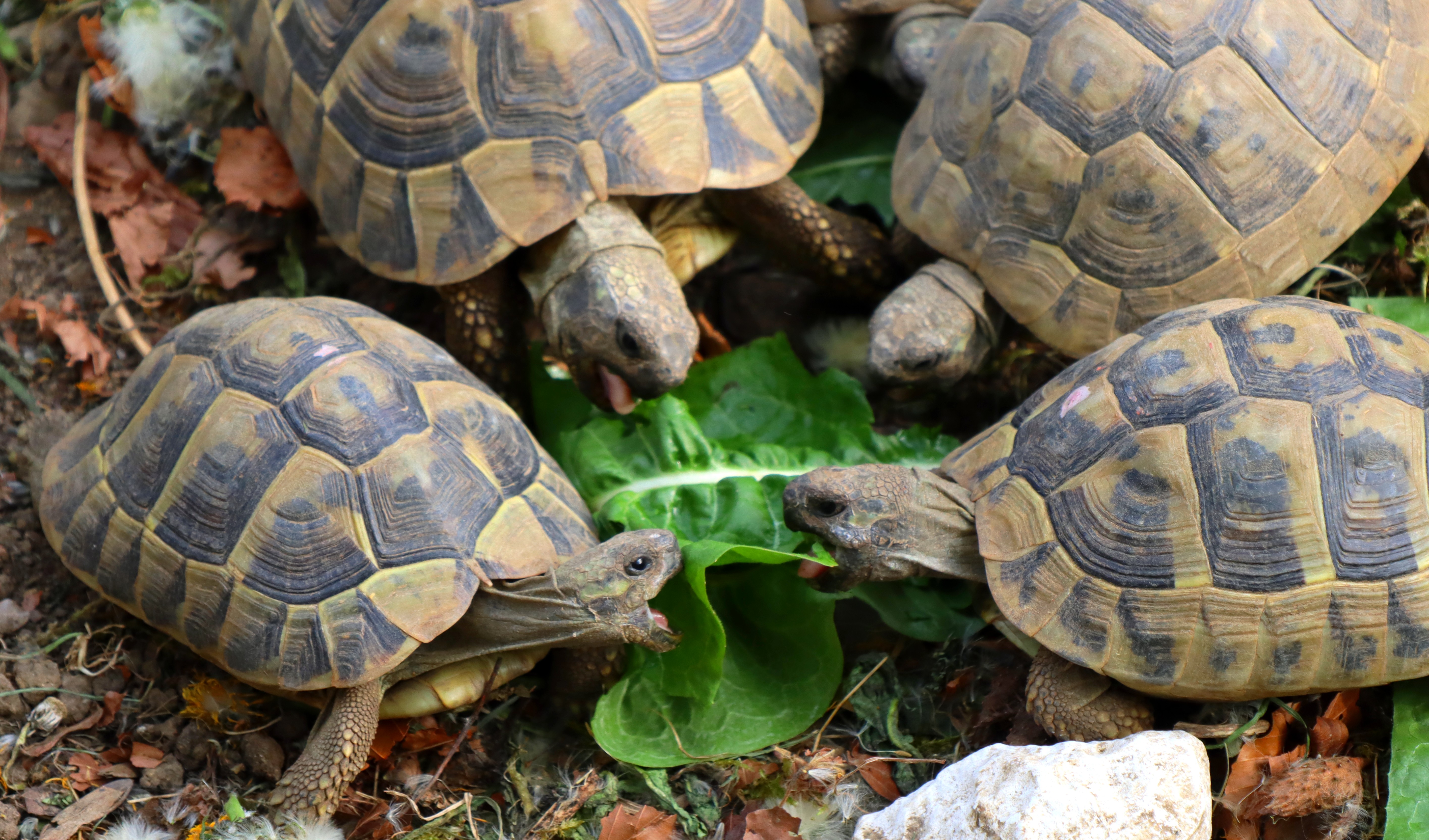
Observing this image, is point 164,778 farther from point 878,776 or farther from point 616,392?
point 878,776

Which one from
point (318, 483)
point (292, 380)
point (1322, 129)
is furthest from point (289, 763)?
point (1322, 129)

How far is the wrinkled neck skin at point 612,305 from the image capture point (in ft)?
9.34

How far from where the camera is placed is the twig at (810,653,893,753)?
254 centimetres

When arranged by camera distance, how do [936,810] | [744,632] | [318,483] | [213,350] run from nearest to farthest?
[936,810] < [318,483] < [213,350] < [744,632]

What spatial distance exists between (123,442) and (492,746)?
3.78ft

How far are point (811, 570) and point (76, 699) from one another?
1.80m

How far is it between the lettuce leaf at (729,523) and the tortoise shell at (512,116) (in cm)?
53

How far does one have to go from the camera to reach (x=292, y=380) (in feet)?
8.09

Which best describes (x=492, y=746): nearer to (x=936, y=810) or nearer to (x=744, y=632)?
(x=744, y=632)

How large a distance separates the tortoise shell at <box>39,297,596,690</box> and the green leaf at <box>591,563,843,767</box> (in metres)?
0.38

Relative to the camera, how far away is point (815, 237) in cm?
328

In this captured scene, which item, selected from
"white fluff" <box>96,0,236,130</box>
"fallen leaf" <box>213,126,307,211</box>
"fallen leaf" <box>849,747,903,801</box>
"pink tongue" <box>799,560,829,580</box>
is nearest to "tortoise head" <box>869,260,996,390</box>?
"pink tongue" <box>799,560,829,580</box>

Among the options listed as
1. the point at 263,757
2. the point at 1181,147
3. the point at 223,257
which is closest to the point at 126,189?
the point at 223,257

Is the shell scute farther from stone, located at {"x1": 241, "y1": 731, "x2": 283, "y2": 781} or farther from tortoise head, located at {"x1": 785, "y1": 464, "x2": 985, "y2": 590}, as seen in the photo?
tortoise head, located at {"x1": 785, "y1": 464, "x2": 985, "y2": 590}
